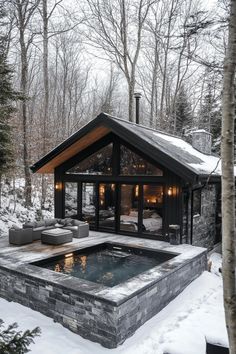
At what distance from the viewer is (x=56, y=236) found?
27.4 feet

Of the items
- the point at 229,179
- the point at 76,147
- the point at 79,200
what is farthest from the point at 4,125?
the point at 229,179

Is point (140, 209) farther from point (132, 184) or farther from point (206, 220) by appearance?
point (206, 220)

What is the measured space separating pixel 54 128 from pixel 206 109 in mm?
11390

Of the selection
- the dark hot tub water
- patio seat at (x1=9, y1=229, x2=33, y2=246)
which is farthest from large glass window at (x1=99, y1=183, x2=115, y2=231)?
patio seat at (x1=9, y1=229, x2=33, y2=246)

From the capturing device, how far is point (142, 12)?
55.7ft

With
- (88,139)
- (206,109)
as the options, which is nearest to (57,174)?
(88,139)

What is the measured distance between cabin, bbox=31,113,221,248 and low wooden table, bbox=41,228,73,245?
6.31 feet

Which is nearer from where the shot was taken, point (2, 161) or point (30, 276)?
point (30, 276)

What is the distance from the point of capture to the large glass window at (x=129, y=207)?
9625 mm

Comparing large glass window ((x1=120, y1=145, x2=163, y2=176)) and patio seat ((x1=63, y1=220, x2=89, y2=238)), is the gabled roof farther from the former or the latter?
patio seat ((x1=63, y1=220, x2=89, y2=238))

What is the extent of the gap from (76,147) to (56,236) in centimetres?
326

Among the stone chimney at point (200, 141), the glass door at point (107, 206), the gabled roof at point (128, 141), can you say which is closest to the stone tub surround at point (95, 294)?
the gabled roof at point (128, 141)

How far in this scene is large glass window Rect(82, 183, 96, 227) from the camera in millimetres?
10625

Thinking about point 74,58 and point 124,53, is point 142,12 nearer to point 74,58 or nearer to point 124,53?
point 124,53
